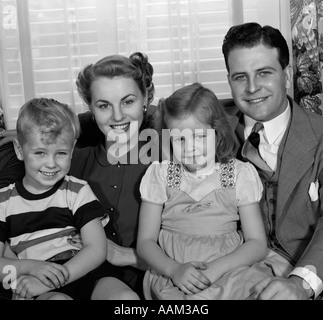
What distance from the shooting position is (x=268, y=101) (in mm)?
1921

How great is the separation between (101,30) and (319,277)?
7.84 feet

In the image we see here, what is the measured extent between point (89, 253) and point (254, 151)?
0.68 meters

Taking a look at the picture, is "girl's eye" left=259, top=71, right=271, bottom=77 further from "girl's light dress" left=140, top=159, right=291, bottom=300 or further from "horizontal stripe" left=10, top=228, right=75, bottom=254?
"horizontal stripe" left=10, top=228, right=75, bottom=254

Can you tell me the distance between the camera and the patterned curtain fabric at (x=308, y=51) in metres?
3.35

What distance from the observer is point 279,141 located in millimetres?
1913

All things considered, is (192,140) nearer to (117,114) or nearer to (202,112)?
(202,112)

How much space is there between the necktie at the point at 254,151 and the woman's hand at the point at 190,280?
48 centimetres

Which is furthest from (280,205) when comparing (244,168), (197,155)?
(197,155)

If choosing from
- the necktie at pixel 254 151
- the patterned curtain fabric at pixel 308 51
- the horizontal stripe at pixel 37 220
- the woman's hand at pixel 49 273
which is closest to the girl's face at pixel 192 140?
the necktie at pixel 254 151

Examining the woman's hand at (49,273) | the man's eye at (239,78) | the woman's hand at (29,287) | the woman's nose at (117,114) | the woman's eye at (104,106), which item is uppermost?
the man's eye at (239,78)

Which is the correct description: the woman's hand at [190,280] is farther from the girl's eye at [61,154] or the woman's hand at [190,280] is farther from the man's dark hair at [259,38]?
the man's dark hair at [259,38]

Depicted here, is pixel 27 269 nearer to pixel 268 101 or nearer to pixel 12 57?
pixel 268 101

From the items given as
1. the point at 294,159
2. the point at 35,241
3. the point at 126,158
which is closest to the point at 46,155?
the point at 35,241
